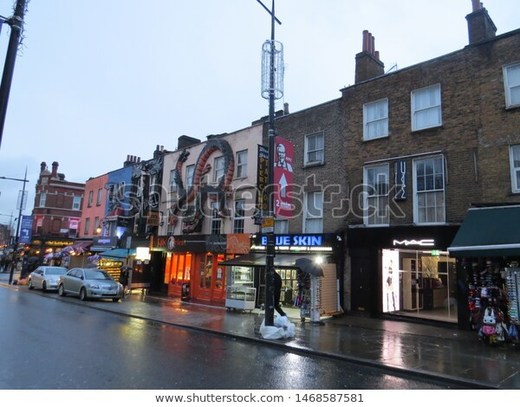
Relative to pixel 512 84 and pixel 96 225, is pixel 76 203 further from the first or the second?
pixel 512 84

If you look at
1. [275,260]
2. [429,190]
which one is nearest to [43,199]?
[275,260]

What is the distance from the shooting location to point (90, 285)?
19.7 m

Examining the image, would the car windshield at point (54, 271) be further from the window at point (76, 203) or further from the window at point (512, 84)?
the window at point (76, 203)

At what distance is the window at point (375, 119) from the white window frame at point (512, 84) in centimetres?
425

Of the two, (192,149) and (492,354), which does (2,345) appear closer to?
(492,354)

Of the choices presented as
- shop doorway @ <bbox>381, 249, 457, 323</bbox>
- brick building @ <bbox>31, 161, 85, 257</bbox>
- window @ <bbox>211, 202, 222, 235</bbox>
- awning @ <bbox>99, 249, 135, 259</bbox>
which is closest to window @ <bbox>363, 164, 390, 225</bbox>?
shop doorway @ <bbox>381, 249, 457, 323</bbox>

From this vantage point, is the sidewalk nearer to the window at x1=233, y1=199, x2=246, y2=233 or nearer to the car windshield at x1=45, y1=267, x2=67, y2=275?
the window at x1=233, y1=199, x2=246, y2=233

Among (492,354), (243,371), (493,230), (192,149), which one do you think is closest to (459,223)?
(493,230)

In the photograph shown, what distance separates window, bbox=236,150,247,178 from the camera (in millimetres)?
21647

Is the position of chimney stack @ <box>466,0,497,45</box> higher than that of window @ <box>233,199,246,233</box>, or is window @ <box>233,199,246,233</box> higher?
chimney stack @ <box>466,0,497,45</box>

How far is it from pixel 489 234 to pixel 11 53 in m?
11.8

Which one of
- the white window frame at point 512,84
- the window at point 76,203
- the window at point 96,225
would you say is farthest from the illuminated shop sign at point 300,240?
the window at point 76,203

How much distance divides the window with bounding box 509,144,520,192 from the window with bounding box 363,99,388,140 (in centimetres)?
455

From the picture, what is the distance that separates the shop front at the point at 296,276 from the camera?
14.9 m
